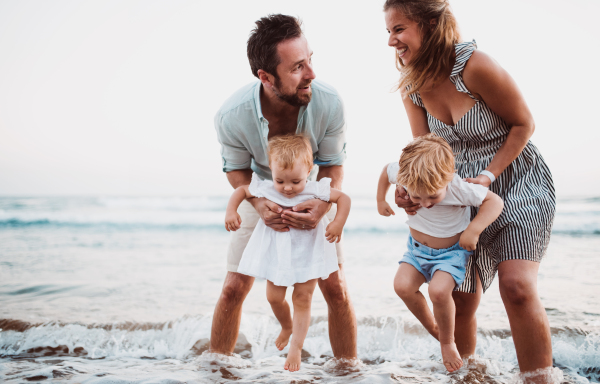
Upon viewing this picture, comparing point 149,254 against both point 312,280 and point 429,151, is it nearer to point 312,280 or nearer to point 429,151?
point 312,280

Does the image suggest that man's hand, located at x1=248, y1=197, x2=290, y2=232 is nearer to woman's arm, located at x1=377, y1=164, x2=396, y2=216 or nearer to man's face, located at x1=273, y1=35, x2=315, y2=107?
woman's arm, located at x1=377, y1=164, x2=396, y2=216

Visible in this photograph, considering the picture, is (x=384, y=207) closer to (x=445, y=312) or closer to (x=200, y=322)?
(x=445, y=312)

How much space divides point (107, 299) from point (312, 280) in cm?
373

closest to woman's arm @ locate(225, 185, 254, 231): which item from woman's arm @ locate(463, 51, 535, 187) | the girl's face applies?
the girl's face

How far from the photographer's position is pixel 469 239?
7.69 ft

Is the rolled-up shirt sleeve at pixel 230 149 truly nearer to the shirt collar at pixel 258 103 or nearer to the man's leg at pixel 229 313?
the shirt collar at pixel 258 103

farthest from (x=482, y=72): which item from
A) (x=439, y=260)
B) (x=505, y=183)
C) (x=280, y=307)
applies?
(x=280, y=307)

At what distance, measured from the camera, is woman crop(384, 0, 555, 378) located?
7.55 ft

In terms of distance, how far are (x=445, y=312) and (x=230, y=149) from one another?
1.89 meters

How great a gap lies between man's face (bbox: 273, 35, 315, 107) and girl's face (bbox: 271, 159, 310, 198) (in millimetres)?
543

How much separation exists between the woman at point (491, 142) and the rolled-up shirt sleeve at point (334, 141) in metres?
0.62

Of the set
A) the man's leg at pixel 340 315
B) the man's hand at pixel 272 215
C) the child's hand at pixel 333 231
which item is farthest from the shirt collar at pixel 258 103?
the man's leg at pixel 340 315

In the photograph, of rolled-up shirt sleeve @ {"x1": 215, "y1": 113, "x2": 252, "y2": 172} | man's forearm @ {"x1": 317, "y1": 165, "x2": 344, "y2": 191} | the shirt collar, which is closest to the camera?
the shirt collar

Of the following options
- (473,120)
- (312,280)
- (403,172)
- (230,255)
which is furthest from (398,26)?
(230,255)
